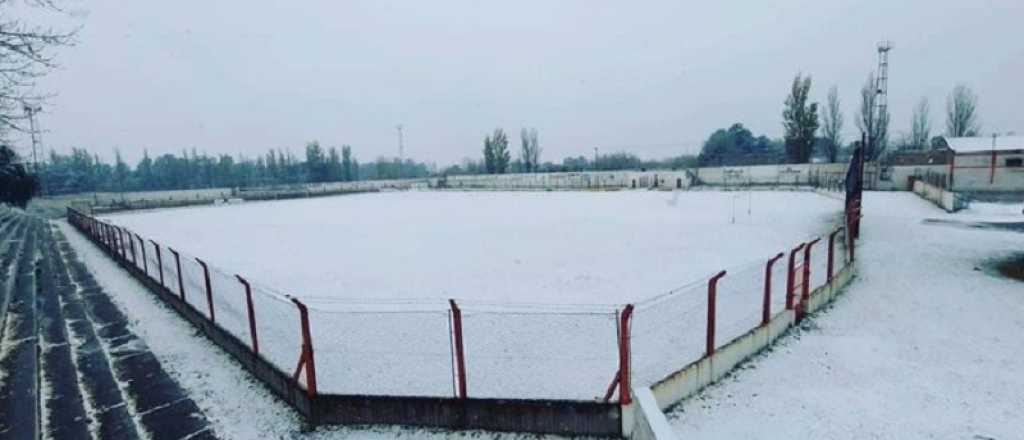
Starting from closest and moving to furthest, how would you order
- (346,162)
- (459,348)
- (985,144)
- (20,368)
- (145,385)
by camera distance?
(459,348), (145,385), (20,368), (985,144), (346,162)

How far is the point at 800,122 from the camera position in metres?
54.1

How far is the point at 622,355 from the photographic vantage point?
15.3 ft

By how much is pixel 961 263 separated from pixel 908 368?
7905 mm

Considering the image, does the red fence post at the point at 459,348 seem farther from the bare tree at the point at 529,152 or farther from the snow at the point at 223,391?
the bare tree at the point at 529,152

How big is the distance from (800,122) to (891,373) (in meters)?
57.3

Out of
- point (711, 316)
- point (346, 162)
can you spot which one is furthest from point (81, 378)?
point (346, 162)

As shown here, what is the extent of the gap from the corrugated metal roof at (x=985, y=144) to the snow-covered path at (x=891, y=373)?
3604cm

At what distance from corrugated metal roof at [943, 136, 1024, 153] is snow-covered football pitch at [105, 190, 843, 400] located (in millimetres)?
22505

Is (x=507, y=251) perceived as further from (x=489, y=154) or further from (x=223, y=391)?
(x=489, y=154)

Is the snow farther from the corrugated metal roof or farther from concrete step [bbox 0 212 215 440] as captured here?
the corrugated metal roof

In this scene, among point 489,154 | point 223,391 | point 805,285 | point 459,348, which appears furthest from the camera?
point 489,154

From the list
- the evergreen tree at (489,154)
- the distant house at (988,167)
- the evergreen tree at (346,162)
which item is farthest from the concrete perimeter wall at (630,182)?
the evergreen tree at (346,162)

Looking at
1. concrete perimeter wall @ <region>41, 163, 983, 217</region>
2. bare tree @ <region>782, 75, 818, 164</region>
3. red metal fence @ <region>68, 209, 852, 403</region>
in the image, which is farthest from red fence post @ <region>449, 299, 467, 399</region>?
bare tree @ <region>782, 75, 818, 164</region>

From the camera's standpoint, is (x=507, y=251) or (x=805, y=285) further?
(x=507, y=251)
